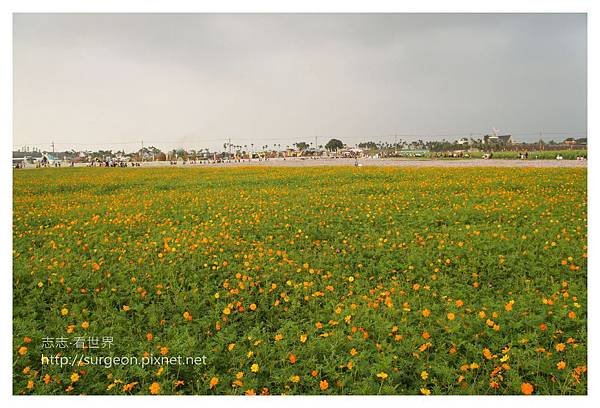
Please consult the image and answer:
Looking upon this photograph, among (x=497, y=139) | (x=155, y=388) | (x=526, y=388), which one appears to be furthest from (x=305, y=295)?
(x=497, y=139)

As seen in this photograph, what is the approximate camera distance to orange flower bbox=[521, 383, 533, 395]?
2.14 meters

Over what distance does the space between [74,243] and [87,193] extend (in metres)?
2.65

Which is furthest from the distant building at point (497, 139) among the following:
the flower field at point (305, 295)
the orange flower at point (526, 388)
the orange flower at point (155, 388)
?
the orange flower at point (155, 388)

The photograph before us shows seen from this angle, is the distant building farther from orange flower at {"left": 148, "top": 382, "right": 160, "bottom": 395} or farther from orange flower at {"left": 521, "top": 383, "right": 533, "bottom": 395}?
orange flower at {"left": 148, "top": 382, "right": 160, "bottom": 395}

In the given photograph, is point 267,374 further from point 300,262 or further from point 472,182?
point 472,182

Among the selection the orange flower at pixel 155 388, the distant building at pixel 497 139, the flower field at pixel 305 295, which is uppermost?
the distant building at pixel 497 139

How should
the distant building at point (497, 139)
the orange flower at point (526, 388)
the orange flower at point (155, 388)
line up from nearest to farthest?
the orange flower at point (526, 388)
the orange flower at point (155, 388)
the distant building at point (497, 139)

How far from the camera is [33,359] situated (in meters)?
2.51

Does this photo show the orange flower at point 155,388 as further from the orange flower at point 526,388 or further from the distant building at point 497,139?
the distant building at point 497,139

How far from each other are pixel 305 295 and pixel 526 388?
141 cm

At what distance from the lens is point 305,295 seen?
Answer: 3.04 meters

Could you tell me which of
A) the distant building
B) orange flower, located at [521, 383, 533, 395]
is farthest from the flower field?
the distant building

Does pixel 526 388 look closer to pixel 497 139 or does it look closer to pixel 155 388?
pixel 155 388

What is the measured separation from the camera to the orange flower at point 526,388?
2137 millimetres
